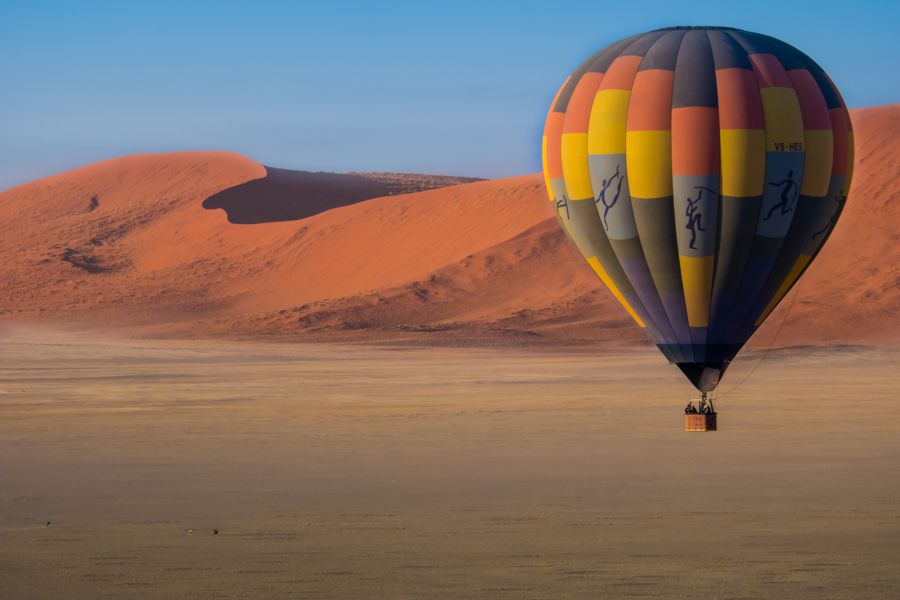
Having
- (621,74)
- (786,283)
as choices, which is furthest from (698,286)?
(621,74)

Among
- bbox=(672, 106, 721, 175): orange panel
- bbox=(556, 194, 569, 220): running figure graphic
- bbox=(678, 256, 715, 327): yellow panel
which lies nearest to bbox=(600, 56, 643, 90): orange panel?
bbox=(672, 106, 721, 175): orange panel

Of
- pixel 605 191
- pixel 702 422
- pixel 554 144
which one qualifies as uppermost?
pixel 554 144

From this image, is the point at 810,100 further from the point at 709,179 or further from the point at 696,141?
the point at 709,179

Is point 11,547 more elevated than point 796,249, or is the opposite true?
point 796,249

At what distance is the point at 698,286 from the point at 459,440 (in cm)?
387

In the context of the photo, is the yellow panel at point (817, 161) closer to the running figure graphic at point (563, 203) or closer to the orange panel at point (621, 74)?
the orange panel at point (621, 74)

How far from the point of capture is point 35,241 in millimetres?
96625

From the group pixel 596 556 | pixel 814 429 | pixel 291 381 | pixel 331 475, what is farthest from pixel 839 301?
pixel 596 556

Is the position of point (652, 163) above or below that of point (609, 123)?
below


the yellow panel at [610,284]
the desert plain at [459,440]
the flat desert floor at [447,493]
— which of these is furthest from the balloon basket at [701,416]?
the yellow panel at [610,284]

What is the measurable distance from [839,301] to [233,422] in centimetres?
3862

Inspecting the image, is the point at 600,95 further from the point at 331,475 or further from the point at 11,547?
the point at 11,547

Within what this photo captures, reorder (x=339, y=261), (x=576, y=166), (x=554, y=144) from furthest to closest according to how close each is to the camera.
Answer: (x=339, y=261), (x=554, y=144), (x=576, y=166)

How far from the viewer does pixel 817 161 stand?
21953 mm
